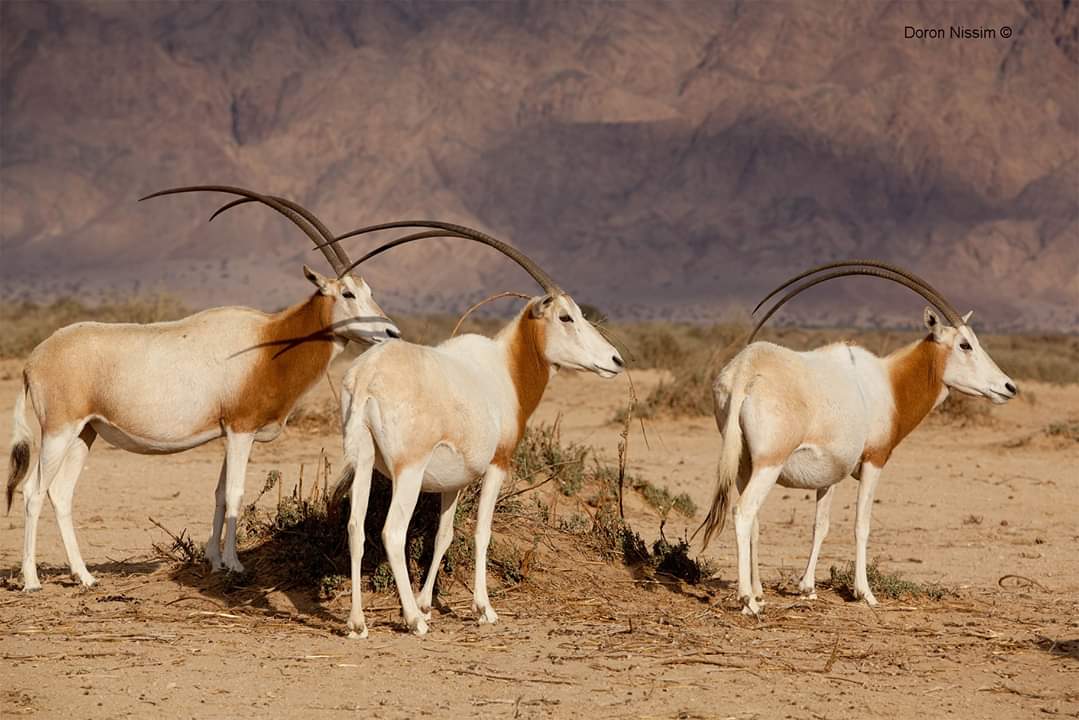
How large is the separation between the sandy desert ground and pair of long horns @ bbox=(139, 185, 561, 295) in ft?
6.34

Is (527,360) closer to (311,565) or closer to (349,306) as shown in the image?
(349,306)

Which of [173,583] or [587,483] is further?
[587,483]

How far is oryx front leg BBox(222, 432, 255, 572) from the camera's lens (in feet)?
30.9

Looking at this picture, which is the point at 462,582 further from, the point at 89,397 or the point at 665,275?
the point at 665,275

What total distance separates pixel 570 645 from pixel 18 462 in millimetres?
3894

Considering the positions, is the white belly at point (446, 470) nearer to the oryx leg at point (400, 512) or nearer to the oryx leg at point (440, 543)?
the oryx leg at point (400, 512)

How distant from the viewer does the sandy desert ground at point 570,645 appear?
22.8 feet

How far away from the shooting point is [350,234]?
923cm

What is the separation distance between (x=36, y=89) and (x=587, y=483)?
122m

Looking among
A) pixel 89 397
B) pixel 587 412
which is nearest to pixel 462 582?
pixel 89 397

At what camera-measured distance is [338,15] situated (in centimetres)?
13912

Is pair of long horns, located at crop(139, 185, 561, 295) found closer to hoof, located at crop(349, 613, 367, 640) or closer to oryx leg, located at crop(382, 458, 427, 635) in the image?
oryx leg, located at crop(382, 458, 427, 635)

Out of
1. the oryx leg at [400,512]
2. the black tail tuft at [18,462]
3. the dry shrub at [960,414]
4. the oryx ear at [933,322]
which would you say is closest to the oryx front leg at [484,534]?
the oryx leg at [400,512]

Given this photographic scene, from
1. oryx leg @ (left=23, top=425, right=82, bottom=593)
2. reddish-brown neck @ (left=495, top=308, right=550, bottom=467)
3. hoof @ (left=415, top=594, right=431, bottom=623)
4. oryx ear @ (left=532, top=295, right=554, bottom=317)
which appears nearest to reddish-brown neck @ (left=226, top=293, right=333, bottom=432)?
oryx leg @ (left=23, top=425, right=82, bottom=593)
